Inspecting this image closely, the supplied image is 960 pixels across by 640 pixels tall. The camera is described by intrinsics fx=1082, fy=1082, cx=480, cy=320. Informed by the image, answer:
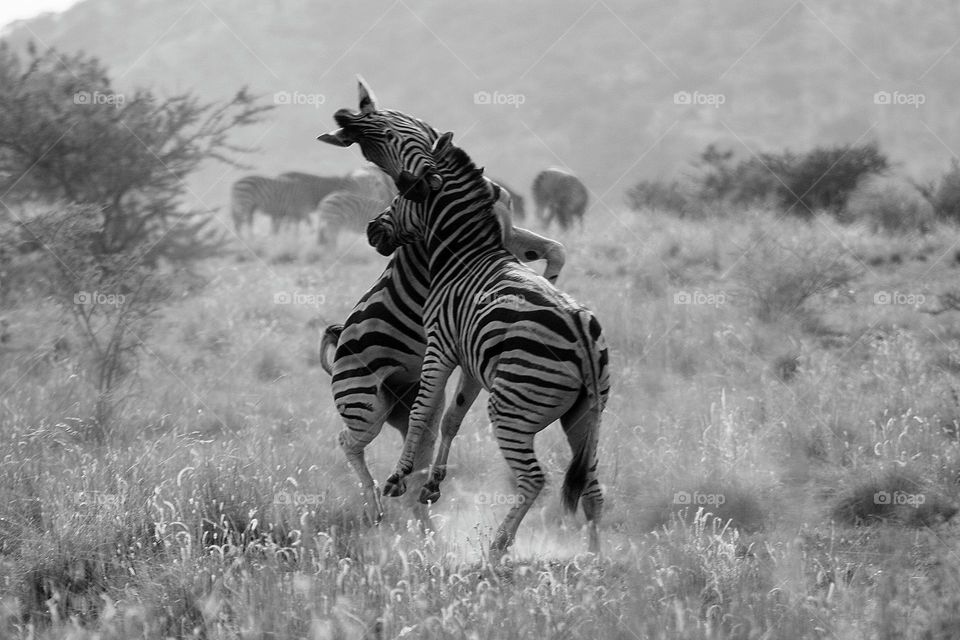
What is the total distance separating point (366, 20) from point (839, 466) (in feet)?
482

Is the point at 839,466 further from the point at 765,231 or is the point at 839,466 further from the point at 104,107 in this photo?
the point at 104,107

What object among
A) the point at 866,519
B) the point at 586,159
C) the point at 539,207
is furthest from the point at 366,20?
the point at 866,519

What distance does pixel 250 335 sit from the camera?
43.7 feet

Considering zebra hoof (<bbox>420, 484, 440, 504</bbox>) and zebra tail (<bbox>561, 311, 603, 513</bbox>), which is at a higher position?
zebra tail (<bbox>561, 311, 603, 513</bbox>)

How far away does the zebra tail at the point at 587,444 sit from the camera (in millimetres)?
5969

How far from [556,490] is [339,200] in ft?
49.4

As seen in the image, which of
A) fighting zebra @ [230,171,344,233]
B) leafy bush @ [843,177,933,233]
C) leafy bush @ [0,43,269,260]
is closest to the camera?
leafy bush @ [0,43,269,260]

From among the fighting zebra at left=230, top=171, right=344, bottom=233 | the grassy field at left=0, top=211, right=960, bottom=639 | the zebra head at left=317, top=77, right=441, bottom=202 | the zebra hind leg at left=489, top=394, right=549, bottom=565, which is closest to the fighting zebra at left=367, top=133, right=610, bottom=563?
the zebra hind leg at left=489, top=394, right=549, bottom=565

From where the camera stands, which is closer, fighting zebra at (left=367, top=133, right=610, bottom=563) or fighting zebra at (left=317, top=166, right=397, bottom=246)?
fighting zebra at (left=367, top=133, right=610, bottom=563)

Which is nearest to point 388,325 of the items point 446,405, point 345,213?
point 446,405

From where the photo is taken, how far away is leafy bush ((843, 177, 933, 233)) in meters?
18.2

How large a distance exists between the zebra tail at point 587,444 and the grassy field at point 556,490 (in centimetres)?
38

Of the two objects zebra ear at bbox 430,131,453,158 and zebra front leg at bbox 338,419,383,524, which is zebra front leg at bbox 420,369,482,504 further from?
zebra ear at bbox 430,131,453,158

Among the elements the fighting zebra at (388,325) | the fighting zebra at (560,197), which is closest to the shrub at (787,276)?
the fighting zebra at (388,325)
